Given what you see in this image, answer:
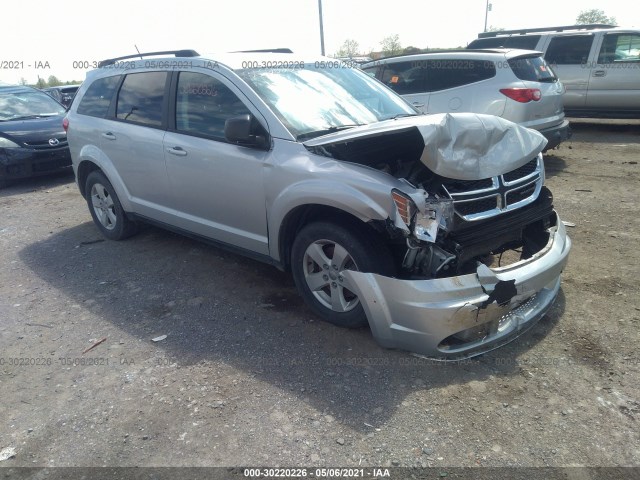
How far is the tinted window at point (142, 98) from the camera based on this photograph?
187 inches

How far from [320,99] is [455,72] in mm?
4584

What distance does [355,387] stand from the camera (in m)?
3.06

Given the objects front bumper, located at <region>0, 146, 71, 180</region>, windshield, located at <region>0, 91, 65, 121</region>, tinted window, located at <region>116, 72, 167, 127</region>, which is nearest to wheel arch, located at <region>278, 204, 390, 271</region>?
tinted window, located at <region>116, 72, 167, 127</region>

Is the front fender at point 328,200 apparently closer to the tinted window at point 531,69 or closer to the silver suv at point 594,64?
the tinted window at point 531,69

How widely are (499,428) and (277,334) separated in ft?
5.31

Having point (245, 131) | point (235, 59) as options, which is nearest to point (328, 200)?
point (245, 131)

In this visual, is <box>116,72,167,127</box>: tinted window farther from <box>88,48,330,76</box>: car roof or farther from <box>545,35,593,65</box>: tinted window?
<box>545,35,593,65</box>: tinted window

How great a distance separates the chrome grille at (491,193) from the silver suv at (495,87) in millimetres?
3848

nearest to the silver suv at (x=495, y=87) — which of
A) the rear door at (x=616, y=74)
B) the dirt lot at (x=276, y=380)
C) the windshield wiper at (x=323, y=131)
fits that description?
the dirt lot at (x=276, y=380)

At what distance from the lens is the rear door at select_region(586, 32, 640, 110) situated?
403 inches

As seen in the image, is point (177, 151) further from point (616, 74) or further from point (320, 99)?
point (616, 74)

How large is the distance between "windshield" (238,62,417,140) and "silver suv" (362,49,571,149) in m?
3.39

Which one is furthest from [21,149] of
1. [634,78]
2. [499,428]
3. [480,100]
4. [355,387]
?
[634,78]

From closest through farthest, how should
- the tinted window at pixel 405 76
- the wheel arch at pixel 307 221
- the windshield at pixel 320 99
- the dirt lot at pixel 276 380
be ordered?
the dirt lot at pixel 276 380 < the wheel arch at pixel 307 221 < the windshield at pixel 320 99 < the tinted window at pixel 405 76
